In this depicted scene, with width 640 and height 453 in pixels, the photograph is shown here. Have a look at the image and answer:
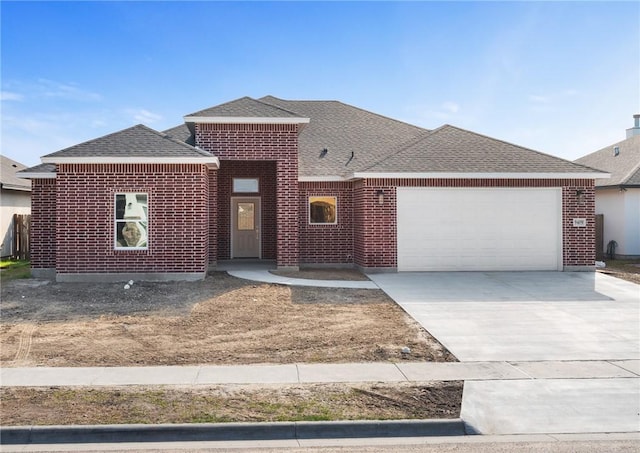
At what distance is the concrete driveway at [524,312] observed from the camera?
8.85 meters

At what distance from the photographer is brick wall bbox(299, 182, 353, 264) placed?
62.4ft

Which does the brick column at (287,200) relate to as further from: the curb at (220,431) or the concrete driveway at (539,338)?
the curb at (220,431)

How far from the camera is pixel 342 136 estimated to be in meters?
21.9

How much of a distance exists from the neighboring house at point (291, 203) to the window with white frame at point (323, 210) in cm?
4

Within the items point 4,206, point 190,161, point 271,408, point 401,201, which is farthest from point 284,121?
point 4,206

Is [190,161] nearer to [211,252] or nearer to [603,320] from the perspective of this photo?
[211,252]

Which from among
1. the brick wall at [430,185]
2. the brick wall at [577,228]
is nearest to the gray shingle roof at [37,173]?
the brick wall at [430,185]

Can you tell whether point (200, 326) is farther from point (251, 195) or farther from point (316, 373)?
point (251, 195)

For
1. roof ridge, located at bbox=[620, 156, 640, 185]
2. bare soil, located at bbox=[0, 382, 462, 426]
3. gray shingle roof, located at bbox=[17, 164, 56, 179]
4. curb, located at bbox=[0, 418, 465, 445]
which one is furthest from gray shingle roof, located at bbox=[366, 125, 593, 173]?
curb, located at bbox=[0, 418, 465, 445]

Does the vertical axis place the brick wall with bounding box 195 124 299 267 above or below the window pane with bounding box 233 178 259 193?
above

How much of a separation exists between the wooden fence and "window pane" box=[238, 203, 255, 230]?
10994 millimetres

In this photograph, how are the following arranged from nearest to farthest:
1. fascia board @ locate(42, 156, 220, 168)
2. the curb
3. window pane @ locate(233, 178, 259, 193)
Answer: the curb
fascia board @ locate(42, 156, 220, 168)
window pane @ locate(233, 178, 259, 193)

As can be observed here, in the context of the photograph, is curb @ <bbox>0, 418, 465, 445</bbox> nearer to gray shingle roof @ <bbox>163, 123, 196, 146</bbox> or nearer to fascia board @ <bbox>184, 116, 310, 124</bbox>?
fascia board @ <bbox>184, 116, 310, 124</bbox>

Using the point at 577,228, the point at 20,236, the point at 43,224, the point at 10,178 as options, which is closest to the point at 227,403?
the point at 43,224
